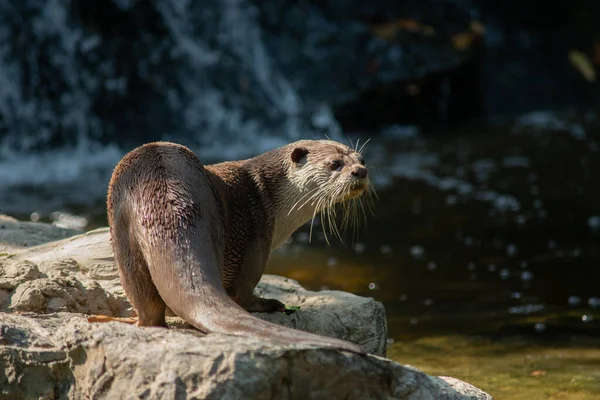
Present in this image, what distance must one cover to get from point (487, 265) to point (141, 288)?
374 centimetres

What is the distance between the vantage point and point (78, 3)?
11.0 m

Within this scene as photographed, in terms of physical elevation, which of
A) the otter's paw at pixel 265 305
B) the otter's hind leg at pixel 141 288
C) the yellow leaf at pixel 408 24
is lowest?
the otter's hind leg at pixel 141 288

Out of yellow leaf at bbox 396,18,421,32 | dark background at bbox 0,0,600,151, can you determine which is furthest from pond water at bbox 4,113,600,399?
yellow leaf at bbox 396,18,421,32

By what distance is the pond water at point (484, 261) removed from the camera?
424 centimetres

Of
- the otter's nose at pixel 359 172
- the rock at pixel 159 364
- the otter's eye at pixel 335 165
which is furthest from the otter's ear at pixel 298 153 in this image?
the rock at pixel 159 364

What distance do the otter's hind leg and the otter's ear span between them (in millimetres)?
856

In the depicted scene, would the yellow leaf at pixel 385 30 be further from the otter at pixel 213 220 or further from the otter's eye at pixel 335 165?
the otter's eye at pixel 335 165

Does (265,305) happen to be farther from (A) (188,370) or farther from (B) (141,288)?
(A) (188,370)

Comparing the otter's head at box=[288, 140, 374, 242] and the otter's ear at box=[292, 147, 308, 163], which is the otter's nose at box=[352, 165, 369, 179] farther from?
the otter's ear at box=[292, 147, 308, 163]

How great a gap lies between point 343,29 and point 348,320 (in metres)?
9.57

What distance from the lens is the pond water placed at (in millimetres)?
4242

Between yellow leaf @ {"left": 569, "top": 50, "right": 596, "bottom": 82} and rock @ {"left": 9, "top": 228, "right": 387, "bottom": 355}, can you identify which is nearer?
rock @ {"left": 9, "top": 228, "right": 387, "bottom": 355}

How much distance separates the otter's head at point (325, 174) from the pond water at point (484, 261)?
3.53 ft

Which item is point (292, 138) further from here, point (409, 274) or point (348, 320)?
point (348, 320)
